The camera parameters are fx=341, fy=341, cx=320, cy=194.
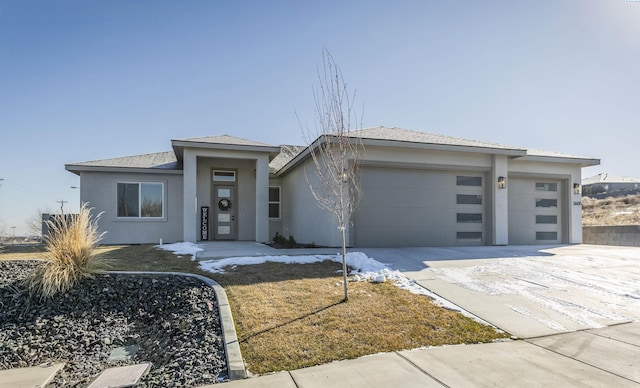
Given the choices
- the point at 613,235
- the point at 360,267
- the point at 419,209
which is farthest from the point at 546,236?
the point at 360,267

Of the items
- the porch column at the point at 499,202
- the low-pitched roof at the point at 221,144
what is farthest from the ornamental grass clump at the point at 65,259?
the porch column at the point at 499,202

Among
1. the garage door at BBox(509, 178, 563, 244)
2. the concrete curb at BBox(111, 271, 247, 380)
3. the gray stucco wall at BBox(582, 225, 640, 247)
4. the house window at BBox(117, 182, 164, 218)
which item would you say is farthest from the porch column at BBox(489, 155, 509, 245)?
the house window at BBox(117, 182, 164, 218)

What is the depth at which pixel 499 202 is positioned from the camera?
11.2 meters

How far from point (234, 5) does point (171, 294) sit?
22.5 feet

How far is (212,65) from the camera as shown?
10328mm

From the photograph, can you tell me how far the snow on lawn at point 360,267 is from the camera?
5569mm

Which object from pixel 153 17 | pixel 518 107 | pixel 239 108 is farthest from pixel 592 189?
pixel 153 17

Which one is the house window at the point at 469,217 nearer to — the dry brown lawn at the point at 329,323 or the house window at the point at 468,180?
the house window at the point at 468,180

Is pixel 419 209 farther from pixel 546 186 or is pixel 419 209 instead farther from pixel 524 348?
pixel 524 348

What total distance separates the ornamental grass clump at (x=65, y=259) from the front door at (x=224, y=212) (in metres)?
7.43

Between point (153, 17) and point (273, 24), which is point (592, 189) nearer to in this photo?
point (273, 24)

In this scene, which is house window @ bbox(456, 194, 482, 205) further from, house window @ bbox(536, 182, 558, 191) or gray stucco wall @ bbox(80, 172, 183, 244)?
gray stucco wall @ bbox(80, 172, 183, 244)

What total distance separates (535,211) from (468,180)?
3.30m

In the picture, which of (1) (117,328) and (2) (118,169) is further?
(2) (118,169)
